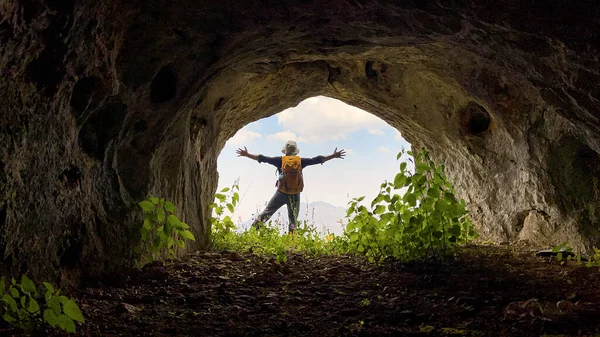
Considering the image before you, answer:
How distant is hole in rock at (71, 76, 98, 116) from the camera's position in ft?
9.60

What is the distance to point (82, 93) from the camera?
2982 mm

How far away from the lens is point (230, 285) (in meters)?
3.55

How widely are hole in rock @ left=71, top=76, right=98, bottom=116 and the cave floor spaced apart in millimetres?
1259

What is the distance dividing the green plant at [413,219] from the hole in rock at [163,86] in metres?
2.20

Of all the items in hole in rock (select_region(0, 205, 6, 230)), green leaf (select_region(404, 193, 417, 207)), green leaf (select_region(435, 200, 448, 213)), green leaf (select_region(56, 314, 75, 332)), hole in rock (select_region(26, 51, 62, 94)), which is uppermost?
hole in rock (select_region(26, 51, 62, 94))

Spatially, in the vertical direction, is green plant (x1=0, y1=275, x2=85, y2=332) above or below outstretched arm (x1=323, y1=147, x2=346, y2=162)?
below

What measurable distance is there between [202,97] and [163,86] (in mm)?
1278

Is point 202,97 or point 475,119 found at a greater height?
point 202,97

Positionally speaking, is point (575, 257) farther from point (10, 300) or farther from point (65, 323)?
point (10, 300)

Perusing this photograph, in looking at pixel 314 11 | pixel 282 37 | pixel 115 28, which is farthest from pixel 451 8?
pixel 115 28

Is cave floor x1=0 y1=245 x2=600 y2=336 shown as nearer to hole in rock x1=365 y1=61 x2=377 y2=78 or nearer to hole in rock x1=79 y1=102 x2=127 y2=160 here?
hole in rock x1=79 y1=102 x2=127 y2=160

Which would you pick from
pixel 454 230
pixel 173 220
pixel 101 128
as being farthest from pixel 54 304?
pixel 454 230

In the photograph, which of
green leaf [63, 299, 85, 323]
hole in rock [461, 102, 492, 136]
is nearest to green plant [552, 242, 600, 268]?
hole in rock [461, 102, 492, 136]

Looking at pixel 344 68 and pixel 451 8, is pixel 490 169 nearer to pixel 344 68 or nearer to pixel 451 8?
pixel 344 68
